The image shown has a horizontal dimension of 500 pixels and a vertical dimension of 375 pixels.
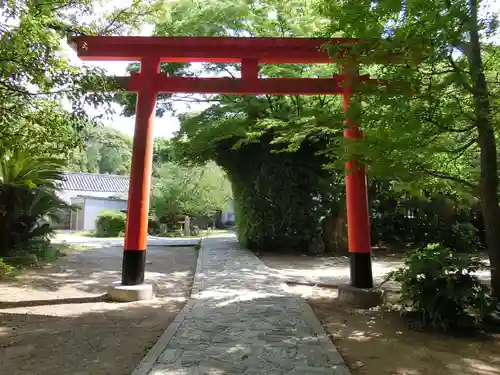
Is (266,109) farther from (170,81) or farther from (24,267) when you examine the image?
(24,267)

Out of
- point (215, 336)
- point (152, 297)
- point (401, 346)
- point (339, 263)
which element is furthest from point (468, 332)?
point (339, 263)

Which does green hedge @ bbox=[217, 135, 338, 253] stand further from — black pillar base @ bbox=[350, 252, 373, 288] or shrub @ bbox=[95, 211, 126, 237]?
shrub @ bbox=[95, 211, 126, 237]

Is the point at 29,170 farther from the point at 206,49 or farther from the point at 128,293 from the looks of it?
the point at 206,49

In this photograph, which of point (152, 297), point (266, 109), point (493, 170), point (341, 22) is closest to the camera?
point (341, 22)

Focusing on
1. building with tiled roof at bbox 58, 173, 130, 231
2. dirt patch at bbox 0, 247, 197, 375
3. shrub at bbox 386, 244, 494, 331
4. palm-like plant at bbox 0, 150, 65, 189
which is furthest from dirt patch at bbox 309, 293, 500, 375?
building with tiled roof at bbox 58, 173, 130, 231

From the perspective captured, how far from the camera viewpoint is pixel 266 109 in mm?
12234

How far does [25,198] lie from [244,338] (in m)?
7.74

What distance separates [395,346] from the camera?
4133mm

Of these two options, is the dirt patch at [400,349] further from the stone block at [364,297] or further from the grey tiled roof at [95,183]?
the grey tiled roof at [95,183]

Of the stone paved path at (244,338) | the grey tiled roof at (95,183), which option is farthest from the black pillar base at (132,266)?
the grey tiled roof at (95,183)

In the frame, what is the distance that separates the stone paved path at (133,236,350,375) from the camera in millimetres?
3355

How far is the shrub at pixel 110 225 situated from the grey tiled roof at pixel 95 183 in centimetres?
966

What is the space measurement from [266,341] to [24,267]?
22.2 ft

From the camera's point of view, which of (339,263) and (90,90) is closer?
(90,90)
